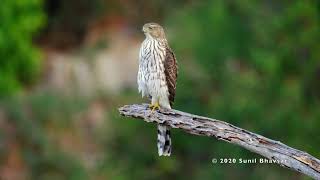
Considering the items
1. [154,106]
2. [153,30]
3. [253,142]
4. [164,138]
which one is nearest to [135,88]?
[164,138]

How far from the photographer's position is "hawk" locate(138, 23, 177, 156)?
32.1 feet

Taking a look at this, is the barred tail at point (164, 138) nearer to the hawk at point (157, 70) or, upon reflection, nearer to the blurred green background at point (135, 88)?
the hawk at point (157, 70)

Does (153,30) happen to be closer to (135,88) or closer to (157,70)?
(157,70)

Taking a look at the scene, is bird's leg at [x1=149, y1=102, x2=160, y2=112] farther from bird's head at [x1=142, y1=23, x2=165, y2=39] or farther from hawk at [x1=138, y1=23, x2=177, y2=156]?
bird's head at [x1=142, y1=23, x2=165, y2=39]

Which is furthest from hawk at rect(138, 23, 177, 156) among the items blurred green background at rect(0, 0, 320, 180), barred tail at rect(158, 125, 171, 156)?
blurred green background at rect(0, 0, 320, 180)

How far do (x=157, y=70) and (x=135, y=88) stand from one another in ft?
29.4

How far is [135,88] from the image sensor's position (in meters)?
18.8

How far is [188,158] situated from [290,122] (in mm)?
2380

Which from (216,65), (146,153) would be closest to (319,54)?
(216,65)

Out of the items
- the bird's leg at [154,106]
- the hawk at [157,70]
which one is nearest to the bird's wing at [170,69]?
the hawk at [157,70]

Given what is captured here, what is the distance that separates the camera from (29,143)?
18.3m

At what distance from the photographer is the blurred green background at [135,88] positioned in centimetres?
1596

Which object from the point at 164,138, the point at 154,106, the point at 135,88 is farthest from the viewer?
the point at 135,88

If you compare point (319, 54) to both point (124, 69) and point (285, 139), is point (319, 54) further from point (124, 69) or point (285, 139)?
A: point (124, 69)
